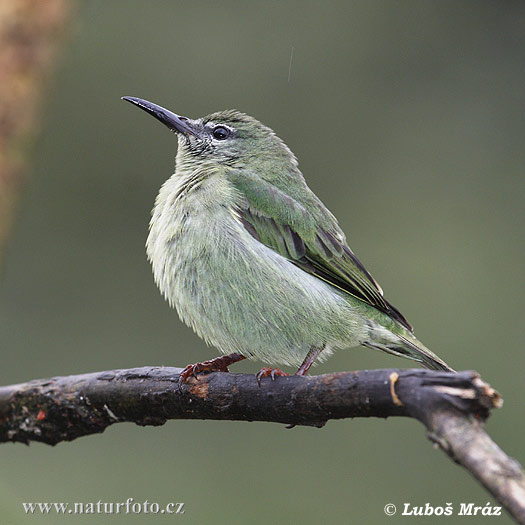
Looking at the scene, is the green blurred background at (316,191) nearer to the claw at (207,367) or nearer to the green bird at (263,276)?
the claw at (207,367)

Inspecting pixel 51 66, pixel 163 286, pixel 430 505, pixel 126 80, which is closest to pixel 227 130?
pixel 163 286

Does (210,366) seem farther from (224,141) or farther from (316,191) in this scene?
(316,191)

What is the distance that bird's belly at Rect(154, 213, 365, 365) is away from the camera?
13.5ft

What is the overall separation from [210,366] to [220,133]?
5.68 feet

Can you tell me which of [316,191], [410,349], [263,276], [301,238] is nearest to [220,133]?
→ [301,238]

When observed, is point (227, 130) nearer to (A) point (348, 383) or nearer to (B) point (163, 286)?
(B) point (163, 286)

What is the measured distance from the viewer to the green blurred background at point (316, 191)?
662 cm

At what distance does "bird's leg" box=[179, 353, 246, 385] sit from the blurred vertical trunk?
0.94 m

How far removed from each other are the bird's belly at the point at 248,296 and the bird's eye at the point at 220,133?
102 cm

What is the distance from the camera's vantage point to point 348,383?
277cm

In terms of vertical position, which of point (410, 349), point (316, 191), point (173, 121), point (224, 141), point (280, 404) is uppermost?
point (316, 191)

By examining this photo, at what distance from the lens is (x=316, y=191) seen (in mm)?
8344

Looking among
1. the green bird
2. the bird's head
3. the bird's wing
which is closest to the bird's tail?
the green bird

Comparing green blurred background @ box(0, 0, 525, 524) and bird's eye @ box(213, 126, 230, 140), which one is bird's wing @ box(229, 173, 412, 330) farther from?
green blurred background @ box(0, 0, 525, 524)
